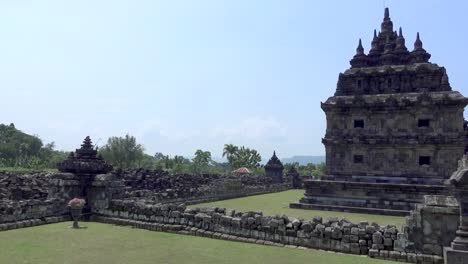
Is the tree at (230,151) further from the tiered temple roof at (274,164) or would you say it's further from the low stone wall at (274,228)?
the low stone wall at (274,228)

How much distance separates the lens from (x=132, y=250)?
1058cm

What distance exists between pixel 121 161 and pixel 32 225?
5752 centimetres

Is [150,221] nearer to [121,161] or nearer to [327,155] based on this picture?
[327,155]

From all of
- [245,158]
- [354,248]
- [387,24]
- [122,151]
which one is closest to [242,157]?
[245,158]

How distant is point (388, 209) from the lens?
23.4 m

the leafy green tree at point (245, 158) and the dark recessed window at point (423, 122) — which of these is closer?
the dark recessed window at point (423, 122)

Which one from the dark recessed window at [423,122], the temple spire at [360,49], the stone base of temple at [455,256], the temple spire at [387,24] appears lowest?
the stone base of temple at [455,256]

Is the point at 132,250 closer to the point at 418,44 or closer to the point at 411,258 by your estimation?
the point at 411,258

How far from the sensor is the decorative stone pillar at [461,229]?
340 inches

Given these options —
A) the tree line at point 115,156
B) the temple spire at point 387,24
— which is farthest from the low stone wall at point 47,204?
the tree line at point 115,156

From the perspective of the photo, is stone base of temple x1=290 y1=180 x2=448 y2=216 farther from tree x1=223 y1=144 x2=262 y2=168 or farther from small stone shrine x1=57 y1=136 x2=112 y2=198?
tree x1=223 y1=144 x2=262 y2=168

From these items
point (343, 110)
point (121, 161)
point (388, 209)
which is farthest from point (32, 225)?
point (121, 161)

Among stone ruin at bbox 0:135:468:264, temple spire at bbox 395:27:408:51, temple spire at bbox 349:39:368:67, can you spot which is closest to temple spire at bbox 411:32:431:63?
temple spire at bbox 395:27:408:51

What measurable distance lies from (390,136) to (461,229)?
18.0 meters
